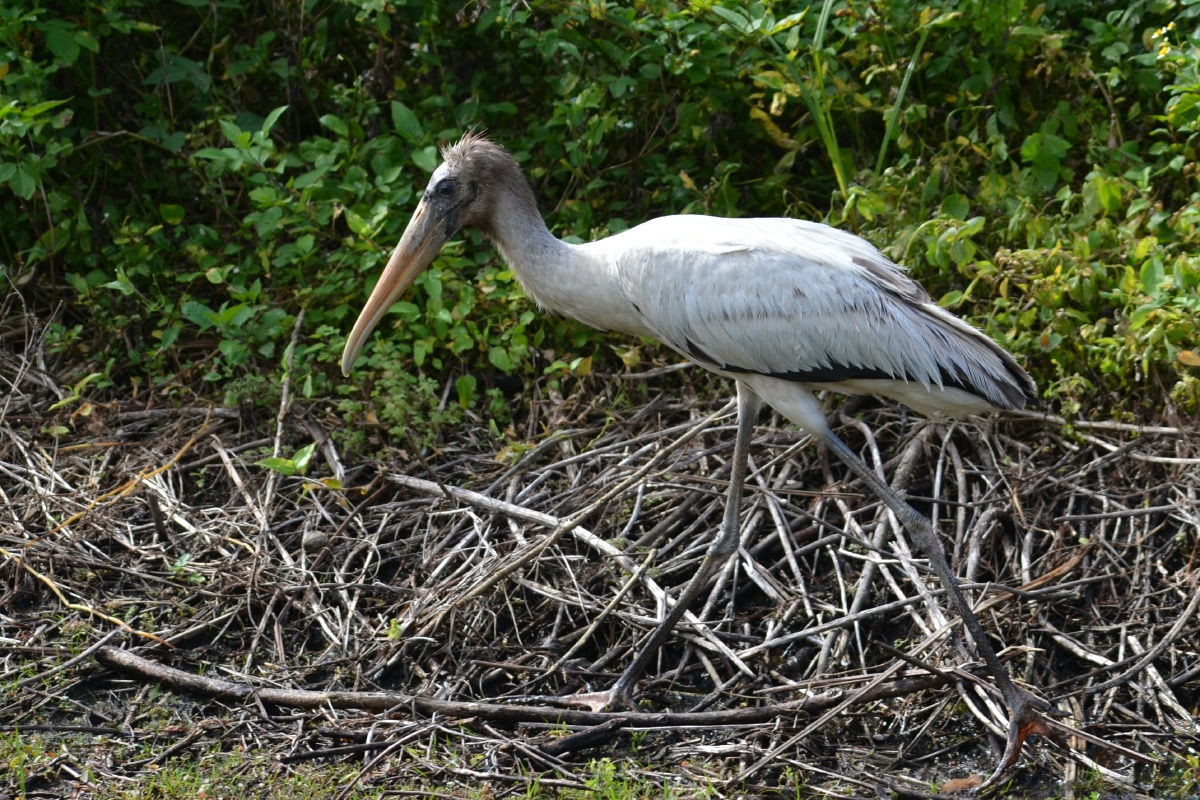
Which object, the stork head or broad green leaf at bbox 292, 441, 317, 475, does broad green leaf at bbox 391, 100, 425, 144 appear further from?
broad green leaf at bbox 292, 441, 317, 475

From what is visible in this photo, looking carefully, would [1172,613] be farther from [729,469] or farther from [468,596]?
[468,596]

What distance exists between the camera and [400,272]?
15.7 ft

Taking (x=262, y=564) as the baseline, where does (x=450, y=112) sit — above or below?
above

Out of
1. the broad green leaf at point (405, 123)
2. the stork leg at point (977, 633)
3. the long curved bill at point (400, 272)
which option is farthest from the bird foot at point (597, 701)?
the broad green leaf at point (405, 123)

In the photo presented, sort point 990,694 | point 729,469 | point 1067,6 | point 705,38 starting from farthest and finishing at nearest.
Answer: point 1067,6, point 705,38, point 729,469, point 990,694

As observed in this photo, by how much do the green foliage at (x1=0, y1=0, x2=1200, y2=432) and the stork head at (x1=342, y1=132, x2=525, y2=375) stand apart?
0.65m

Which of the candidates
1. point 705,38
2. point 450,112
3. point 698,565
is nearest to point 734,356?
point 698,565

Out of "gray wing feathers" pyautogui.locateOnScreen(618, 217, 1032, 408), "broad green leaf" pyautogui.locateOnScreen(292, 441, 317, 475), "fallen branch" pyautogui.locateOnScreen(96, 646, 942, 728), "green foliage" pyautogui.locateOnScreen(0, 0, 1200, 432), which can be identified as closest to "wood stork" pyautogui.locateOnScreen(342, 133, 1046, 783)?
"gray wing feathers" pyautogui.locateOnScreen(618, 217, 1032, 408)

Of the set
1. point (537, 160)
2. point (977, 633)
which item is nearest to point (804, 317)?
point (977, 633)

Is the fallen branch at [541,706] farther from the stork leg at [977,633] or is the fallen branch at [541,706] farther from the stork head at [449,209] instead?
the stork head at [449,209]

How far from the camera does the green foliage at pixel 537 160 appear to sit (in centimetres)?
520

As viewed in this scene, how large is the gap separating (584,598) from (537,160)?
2543mm

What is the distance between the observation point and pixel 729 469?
5145 millimetres

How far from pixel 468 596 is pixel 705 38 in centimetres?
258
